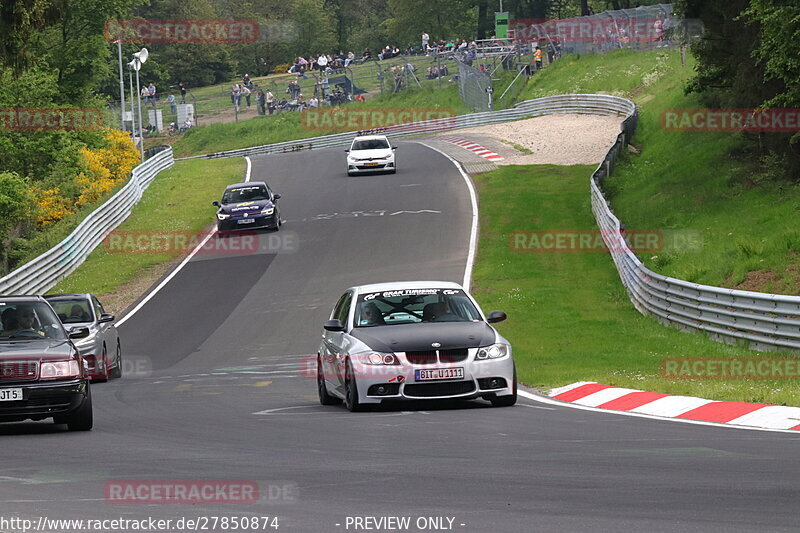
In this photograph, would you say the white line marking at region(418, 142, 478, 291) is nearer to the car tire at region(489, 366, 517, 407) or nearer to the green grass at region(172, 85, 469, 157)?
the car tire at region(489, 366, 517, 407)

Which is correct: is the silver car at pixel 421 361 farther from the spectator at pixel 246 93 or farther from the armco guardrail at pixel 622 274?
the spectator at pixel 246 93

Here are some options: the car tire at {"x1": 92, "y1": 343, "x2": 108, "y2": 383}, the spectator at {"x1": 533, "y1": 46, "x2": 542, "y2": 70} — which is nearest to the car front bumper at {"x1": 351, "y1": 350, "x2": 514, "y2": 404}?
the car tire at {"x1": 92, "y1": 343, "x2": 108, "y2": 383}

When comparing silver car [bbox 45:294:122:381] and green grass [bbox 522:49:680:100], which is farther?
green grass [bbox 522:49:680:100]

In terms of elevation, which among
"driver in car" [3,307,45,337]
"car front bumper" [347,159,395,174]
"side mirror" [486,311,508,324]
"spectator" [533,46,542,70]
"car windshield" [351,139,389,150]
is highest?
"spectator" [533,46,542,70]

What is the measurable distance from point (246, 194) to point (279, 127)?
1627 inches

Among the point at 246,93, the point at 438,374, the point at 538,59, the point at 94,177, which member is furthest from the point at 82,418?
the point at 246,93

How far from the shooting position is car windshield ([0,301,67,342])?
→ 13.0 meters

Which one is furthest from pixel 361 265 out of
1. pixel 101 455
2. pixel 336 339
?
pixel 101 455

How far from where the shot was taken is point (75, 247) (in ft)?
126

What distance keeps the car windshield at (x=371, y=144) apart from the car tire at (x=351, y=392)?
39373 millimetres

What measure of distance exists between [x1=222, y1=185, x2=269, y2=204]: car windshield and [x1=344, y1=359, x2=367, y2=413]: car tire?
27826mm

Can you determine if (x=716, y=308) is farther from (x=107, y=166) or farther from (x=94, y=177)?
(x=107, y=166)

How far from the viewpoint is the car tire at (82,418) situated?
40.8 ft

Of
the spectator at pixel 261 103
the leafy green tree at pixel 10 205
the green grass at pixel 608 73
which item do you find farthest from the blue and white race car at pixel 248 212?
the spectator at pixel 261 103
